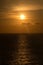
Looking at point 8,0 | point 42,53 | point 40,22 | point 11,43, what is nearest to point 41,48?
point 42,53

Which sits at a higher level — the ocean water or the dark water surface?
the ocean water

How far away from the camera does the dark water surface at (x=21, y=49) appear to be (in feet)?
3.42

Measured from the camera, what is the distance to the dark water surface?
1.04 m

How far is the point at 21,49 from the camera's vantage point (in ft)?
3.75

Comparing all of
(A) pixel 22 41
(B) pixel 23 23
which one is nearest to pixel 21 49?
(A) pixel 22 41

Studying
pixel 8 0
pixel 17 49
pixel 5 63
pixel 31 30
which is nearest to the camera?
pixel 5 63

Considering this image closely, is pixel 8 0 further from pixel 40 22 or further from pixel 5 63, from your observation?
pixel 5 63

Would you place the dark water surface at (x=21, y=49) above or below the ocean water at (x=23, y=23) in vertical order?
→ below

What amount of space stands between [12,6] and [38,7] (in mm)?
176

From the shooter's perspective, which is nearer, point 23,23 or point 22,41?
point 22,41

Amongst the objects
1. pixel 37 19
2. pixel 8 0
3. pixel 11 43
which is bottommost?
pixel 11 43

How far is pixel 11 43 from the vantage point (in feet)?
3.94

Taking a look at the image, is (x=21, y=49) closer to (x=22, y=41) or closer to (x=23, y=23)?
(x=22, y=41)

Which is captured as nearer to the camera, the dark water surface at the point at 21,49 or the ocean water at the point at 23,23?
the dark water surface at the point at 21,49
